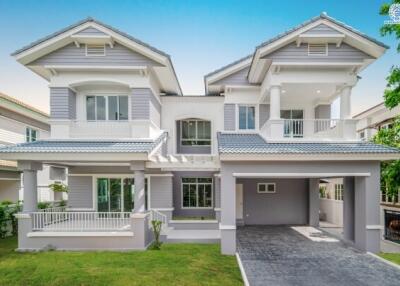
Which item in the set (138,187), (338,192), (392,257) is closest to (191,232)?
(138,187)

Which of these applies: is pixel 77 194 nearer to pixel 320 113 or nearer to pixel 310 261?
pixel 310 261

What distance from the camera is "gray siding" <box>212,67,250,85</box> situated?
14.1 meters

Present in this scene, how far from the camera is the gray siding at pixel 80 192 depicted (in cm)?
1362

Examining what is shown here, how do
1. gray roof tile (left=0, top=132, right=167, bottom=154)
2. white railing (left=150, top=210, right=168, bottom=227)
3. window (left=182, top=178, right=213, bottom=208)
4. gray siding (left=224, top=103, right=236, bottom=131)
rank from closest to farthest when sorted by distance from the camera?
gray roof tile (left=0, top=132, right=167, bottom=154), white railing (left=150, top=210, right=168, bottom=227), gray siding (left=224, top=103, right=236, bottom=131), window (left=182, top=178, right=213, bottom=208)

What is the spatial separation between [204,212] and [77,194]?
7138 millimetres

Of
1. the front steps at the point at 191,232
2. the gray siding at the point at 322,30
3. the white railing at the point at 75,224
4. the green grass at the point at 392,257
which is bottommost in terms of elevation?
the front steps at the point at 191,232

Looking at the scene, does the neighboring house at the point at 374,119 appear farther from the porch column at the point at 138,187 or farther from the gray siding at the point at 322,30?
the porch column at the point at 138,187

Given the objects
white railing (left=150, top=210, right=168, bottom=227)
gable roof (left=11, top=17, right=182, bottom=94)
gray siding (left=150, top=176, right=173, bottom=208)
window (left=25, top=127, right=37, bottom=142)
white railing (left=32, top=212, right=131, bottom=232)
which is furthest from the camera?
window (left=25, top=127, right=37, bottom=142)

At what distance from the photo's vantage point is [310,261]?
908 cm

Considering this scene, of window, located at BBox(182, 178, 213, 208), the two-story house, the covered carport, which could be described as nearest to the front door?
window, located at BBox(182, 178, 213, 208)

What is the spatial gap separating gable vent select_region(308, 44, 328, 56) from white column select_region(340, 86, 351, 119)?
1862 millimetres

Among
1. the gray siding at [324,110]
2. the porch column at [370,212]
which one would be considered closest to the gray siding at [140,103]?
the gray siding at [324,110]

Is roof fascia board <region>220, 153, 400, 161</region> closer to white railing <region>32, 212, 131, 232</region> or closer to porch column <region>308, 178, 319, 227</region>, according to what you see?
white railing <region>32, 212, 131, 232</region>

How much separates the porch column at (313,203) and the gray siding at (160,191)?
8132 mm
